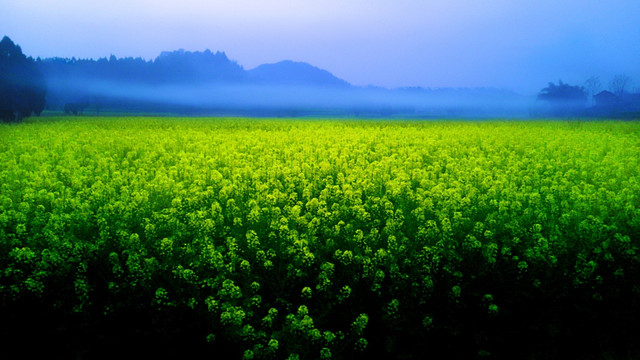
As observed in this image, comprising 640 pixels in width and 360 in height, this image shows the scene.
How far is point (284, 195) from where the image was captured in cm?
790

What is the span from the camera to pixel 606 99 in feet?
285

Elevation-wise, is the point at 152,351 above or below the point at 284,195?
below

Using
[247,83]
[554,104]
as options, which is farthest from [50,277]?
[247,83]

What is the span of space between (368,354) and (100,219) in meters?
3.75

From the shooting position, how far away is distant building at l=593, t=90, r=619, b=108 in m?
84.8

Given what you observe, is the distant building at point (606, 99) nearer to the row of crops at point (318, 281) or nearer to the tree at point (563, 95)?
the tree at point (563, 95)

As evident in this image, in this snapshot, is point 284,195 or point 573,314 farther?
point 284,195

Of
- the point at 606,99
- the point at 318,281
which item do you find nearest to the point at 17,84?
the point at 318,281

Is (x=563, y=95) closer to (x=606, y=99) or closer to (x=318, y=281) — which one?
(x=606, y=99)

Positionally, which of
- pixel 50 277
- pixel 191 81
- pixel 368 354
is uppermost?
pixel 191 81

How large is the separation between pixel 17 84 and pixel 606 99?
89.5 meters

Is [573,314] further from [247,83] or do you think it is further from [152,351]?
[247,83]

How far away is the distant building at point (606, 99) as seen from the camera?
84.8 metres

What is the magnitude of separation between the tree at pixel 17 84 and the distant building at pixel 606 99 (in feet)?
275
